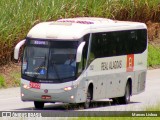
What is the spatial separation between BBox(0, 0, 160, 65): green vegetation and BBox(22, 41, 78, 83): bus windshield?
10.6 m

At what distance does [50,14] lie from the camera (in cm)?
4053

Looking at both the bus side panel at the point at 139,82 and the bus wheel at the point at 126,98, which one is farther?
the bus side panel at the point at 139,82

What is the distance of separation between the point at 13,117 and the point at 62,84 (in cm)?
534

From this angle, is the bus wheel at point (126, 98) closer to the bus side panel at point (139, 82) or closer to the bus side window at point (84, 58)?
the bus side panel at point (139, 82)

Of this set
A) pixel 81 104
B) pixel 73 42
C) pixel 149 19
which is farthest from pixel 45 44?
pixel 149 19

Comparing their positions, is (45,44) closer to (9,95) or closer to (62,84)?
(62,84)

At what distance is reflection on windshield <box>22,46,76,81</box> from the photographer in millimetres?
26750

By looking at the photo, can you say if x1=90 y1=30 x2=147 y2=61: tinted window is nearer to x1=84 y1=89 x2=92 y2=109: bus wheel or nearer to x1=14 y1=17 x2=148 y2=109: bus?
x1=14 y1=17 x2=148 y2=109: bus

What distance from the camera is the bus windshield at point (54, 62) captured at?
87.7ft

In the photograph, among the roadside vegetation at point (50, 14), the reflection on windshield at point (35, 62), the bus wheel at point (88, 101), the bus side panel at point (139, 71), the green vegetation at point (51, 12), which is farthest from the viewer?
the green vegetation at point (51, 12)

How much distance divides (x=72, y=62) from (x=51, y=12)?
14.1 meters

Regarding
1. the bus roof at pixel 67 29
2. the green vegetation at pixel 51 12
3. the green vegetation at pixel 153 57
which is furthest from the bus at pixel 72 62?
the green vegetation at pixel 153 57

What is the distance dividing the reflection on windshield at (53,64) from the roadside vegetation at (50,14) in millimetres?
8238

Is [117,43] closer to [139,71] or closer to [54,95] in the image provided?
→ [139,71]
